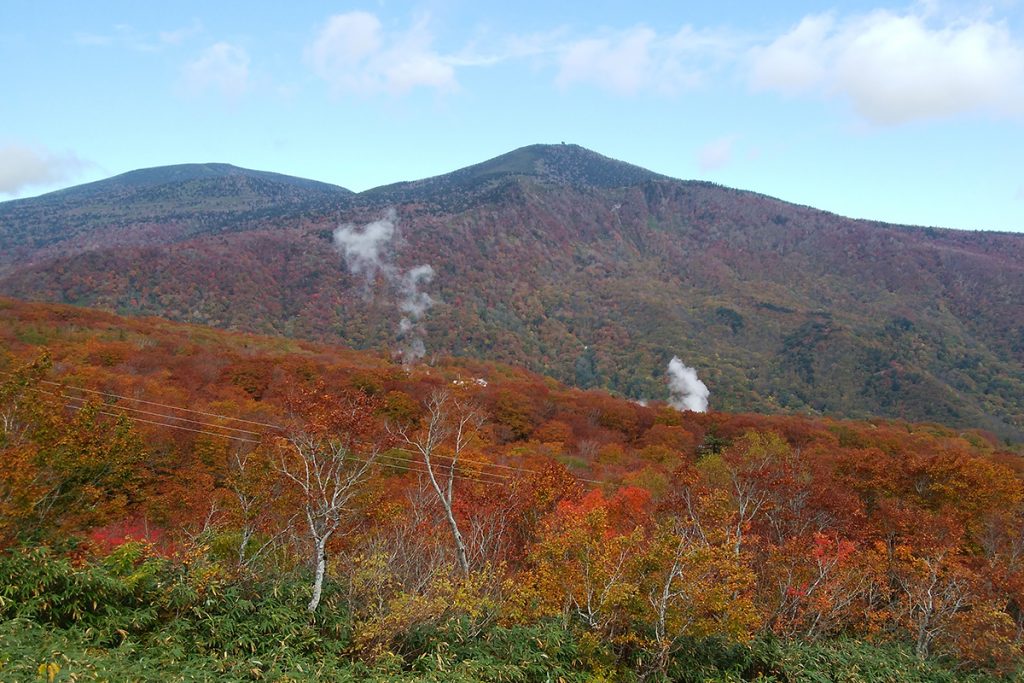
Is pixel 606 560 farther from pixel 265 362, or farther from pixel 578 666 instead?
pixel 265 362

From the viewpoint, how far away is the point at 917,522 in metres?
20.0

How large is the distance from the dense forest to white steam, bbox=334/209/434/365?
118 metres

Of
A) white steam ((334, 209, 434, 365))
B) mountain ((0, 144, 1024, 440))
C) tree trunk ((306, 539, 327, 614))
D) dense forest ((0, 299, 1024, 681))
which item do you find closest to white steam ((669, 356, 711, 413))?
mountain ((0, 144, 1024, 440))

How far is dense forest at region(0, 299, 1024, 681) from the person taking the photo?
882cm

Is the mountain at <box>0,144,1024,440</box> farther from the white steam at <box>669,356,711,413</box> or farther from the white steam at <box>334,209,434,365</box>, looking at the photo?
the white steam at <box>669,356,711,413</box>

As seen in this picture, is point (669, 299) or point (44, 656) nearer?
point (44, 656)

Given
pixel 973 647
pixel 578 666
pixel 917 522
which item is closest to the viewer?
pixel 578 666

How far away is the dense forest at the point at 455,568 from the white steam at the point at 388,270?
388ft

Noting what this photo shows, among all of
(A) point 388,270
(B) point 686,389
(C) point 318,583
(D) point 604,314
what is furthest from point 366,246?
(C) point 318,583

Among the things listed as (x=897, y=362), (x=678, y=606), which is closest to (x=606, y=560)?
(x=678, y=606)

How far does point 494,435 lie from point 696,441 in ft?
60.7

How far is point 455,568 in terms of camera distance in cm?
1426

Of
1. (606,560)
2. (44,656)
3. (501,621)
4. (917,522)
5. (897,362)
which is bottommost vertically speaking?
(897,362)

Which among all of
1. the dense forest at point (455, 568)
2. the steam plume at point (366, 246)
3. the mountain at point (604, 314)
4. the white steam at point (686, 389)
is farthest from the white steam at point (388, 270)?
the dense forest at point (455, 568)
